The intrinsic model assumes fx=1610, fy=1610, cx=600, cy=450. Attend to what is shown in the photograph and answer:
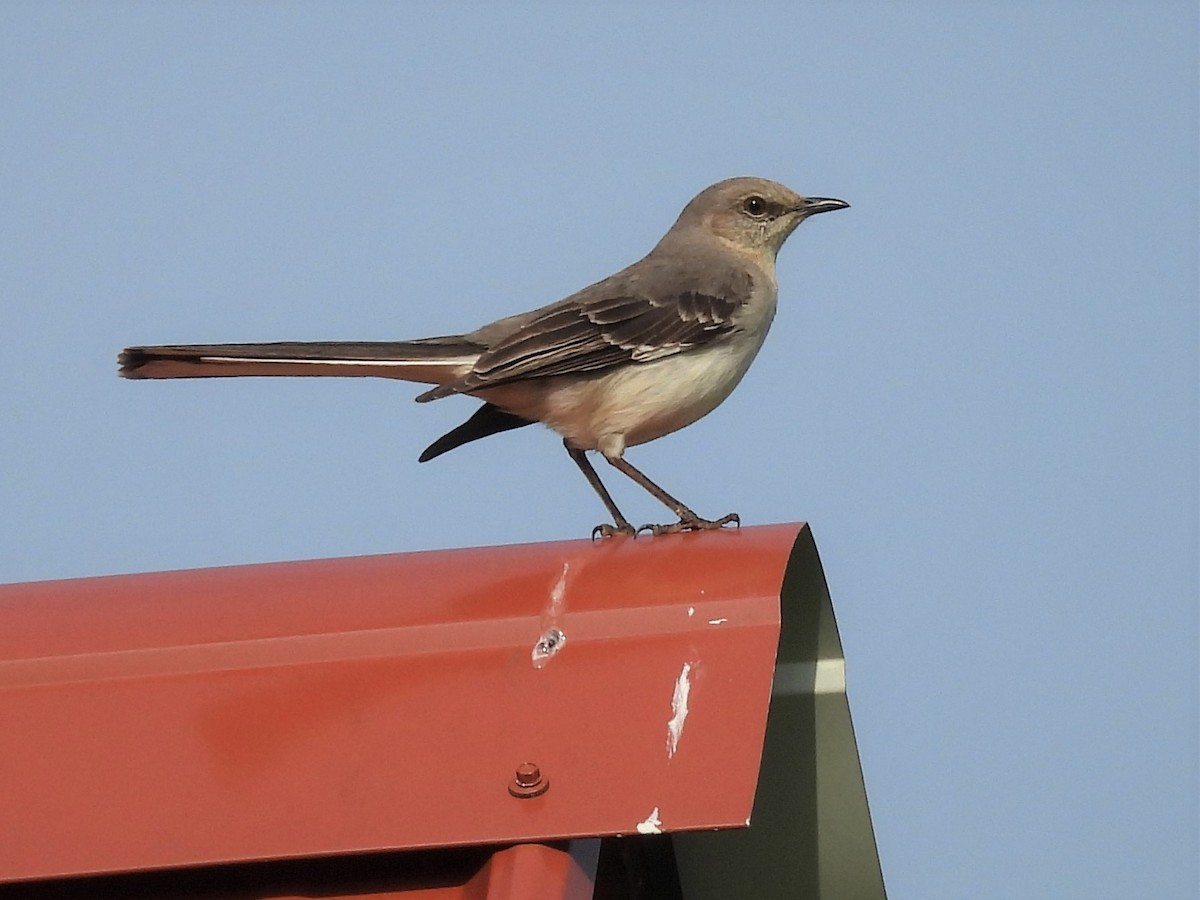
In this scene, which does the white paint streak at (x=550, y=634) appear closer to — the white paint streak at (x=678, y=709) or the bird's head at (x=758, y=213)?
the white paint streak at (x=678, y=709)

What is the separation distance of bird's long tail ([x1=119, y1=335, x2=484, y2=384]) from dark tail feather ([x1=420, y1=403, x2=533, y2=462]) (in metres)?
0.39

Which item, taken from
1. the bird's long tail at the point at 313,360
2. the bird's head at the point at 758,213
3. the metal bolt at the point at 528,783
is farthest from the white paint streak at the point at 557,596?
the bird's head at the point at 758,213

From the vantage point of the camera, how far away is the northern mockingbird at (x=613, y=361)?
5531 mm

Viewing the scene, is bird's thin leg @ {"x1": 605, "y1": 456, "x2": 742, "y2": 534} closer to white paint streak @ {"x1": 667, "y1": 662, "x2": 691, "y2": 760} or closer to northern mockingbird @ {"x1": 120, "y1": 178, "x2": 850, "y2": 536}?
northern mockingbird @ {"x1": 120, "y1": 178, "x2": 850, "y2": 536}

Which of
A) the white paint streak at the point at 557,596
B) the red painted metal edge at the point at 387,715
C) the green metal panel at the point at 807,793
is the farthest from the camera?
the green metal panel at the point at 807,793

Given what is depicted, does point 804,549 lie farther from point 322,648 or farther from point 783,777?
point 322,648

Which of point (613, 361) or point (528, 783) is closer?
point (528, 783)

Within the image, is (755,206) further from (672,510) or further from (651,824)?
(651,824)

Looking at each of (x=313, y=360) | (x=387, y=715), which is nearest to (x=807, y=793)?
(x=387, y=715)

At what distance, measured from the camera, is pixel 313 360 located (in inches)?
186

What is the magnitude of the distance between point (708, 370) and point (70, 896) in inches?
144

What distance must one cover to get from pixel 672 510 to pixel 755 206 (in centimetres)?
185

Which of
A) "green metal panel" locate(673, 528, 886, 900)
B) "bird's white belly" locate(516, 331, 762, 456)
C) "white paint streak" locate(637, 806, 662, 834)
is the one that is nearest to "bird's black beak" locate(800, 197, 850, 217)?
"bird's white belly" locate(516, 331, 762, 456)

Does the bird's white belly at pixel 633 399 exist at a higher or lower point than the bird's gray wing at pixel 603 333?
lower
